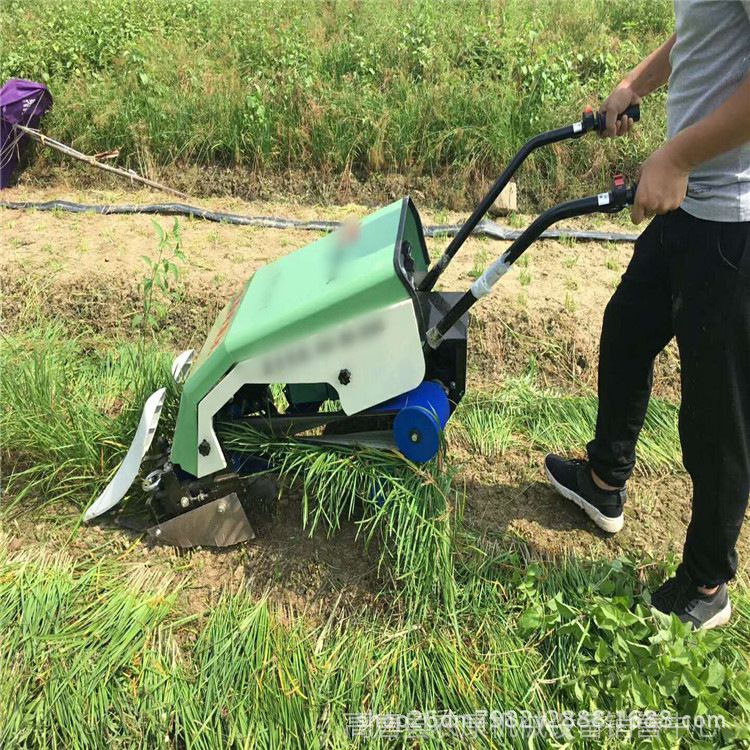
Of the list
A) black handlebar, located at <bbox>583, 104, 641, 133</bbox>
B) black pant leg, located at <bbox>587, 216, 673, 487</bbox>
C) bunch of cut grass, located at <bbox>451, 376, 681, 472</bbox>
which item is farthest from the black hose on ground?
black pant leg, located at <bbox>587, 216, 673, 487</bbox>

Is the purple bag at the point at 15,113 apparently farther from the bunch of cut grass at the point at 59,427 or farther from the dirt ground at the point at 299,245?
the bunch of cut grass at the point at 59,427

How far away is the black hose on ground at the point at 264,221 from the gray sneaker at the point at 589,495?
2256 millimetres

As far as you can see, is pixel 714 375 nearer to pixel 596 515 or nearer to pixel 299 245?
pixel 596 515

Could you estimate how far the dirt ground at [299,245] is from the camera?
222cm

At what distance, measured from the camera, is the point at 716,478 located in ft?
5.68

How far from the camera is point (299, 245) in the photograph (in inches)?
171

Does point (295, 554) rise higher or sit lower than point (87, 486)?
lower

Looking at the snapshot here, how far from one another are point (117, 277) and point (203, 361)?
218cm

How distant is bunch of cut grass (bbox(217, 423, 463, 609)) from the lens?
199 centimetres

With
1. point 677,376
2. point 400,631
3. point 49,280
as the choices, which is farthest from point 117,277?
point 677,376

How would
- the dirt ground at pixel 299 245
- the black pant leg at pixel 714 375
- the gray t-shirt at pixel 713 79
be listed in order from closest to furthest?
the gray t-shirt at pixel 713 79 < the black pant leg at pixel 714 375 < the dirt ground at pixel 299 245

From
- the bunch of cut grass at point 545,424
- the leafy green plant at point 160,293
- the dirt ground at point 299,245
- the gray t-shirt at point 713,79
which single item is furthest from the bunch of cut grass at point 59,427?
the gray t-shirt at point 713,79

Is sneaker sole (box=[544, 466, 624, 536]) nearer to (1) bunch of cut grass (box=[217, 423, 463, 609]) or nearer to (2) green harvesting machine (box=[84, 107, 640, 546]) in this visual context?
(1) bunch of cut grass (box=[217, 423, 463, 609])

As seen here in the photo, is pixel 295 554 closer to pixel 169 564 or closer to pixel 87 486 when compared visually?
pixel 169 564
